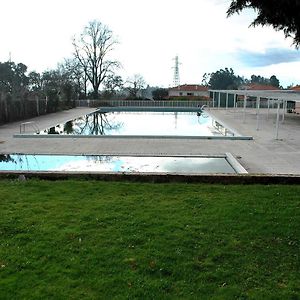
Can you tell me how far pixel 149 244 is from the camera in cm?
401

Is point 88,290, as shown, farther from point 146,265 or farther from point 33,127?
point 33,127

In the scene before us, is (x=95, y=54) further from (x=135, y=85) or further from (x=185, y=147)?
(x=185, y=147)

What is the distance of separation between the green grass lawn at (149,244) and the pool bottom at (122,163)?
3.04 m

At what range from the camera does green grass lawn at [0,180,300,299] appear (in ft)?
10.4

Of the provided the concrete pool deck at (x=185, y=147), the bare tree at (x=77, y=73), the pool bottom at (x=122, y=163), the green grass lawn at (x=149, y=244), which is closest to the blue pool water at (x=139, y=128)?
the concrete pool deck at (x=185, y=147)

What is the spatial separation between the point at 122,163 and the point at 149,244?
6.12 metres

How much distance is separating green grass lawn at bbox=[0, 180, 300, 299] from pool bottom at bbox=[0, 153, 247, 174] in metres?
3.04

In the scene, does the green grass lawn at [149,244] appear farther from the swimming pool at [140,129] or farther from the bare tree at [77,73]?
the bare tree at [77,73]

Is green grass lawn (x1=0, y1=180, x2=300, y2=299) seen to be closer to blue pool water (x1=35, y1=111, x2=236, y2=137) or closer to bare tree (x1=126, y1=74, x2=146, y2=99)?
blue pool water (x1=35, y1=111, x2=236, y2=137)

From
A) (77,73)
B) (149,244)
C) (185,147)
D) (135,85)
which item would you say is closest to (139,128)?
(185,147)

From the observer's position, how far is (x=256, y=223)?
4.63 metres

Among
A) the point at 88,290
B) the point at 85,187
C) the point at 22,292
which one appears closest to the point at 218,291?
the point at 88,290

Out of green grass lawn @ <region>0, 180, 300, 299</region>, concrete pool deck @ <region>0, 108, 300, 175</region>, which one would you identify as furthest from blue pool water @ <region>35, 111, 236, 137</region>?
green grass lawn @ <region>0, 180, 300, 299</region>

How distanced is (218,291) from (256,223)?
1.72 metres
